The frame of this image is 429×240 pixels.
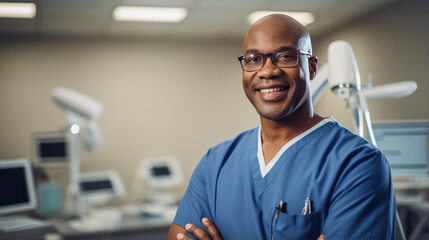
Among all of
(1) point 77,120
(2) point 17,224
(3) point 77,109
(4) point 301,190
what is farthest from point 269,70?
(1) point 77,120

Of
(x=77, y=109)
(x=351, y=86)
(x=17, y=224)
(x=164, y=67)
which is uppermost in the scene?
(x=164, y=67)

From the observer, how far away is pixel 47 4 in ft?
11.3

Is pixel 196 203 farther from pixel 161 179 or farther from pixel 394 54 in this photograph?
pixel 394 54

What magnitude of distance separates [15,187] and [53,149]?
0.65 meters

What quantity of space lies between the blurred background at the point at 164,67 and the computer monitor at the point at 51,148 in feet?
3.91

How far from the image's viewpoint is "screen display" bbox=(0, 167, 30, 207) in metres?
2.28

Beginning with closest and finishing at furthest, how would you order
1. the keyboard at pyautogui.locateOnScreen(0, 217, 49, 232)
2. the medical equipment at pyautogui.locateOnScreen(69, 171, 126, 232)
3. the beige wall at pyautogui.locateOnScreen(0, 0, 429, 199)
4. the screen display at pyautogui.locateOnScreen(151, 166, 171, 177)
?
the keyboard at pyautogui.locateOnScreen(0, 217, 49, 232) < the medical equipment at pyautogui.locateOnScreen(69, 171, 126, 232) < the screen display at pyautogui.locateOnScreen(151, 166, 171, 177) < the beige wall at pyautogui.locateOnScreen(0, 0, 429, 199)

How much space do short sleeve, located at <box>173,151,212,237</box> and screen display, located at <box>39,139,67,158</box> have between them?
214 cm

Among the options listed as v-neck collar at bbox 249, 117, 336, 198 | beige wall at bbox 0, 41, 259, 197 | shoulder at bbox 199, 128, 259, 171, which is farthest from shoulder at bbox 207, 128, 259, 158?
beige wall at bbox 0, 41, 259, 197

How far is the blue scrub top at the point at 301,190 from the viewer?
30.8 inches

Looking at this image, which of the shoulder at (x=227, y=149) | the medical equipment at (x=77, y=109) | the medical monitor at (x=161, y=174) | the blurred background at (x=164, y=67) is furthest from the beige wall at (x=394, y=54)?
the shoulder at (x=227, y=149)

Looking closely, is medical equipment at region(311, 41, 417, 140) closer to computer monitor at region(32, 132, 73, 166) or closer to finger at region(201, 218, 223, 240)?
finger at region(201, 218, 223, 240)

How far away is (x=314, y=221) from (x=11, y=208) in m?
1.99

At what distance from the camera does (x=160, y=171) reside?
3682 mm
